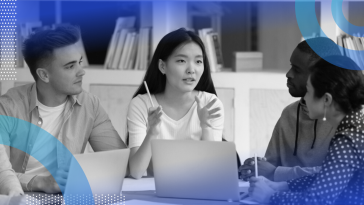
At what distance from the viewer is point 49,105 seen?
1.54m

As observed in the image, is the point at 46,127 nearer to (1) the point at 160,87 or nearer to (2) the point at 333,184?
(1) the point at 160,87

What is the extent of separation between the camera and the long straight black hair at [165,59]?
5.50 ft

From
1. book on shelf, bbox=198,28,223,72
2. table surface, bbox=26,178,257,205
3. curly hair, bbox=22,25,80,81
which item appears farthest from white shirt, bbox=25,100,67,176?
book on shelf, bbox=198,28,223,72

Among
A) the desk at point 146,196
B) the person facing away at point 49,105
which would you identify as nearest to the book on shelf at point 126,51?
the person facing away at point 49,105

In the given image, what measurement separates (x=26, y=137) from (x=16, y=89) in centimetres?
19

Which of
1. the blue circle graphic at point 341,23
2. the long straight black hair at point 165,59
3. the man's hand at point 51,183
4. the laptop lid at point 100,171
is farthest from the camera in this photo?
the blue circle graphic at point 341,23

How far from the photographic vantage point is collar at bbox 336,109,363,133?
110 cm

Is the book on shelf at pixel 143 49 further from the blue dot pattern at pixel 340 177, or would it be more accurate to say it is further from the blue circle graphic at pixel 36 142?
the blue dot pattern at pixel 340 177

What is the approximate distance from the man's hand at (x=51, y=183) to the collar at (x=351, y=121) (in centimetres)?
77

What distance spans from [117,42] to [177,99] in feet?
3.51

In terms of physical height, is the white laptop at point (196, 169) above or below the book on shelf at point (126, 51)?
below

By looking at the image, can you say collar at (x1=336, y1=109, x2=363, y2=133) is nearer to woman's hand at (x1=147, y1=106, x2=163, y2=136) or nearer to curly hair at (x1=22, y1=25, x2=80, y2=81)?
woman's hand at (x1=147, y1=106, x2=163, y2=136)

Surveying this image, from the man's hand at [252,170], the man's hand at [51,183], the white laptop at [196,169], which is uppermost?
the white laptop at [196,169]

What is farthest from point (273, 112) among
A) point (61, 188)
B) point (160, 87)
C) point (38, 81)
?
point (61, 188)
